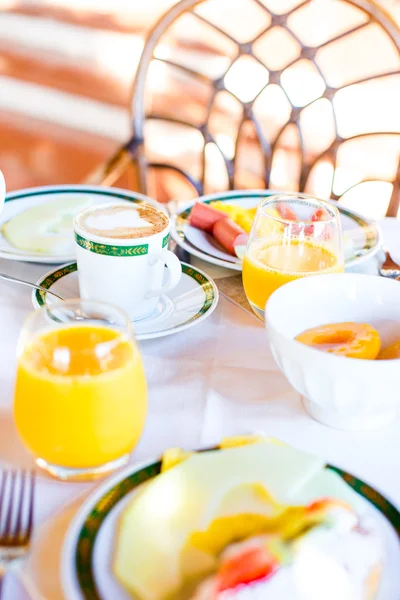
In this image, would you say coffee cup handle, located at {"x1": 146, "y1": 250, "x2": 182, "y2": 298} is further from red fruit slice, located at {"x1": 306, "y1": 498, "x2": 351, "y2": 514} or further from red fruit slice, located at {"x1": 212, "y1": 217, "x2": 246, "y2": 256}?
red fruit slice, located at {"x1": 306, "y1": 498, "x2": 351, "y2": 514}

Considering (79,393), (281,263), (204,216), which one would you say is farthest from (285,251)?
(79,393)

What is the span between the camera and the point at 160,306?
0.83 meters

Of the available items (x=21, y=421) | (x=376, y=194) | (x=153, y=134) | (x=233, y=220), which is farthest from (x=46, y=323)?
(x=153, y=134)

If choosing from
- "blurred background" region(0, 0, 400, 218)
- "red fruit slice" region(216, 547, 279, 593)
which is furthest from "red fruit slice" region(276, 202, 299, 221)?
"blurred background" region(0, 0, 400, 218)

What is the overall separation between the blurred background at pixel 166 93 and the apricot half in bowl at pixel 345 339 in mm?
1811

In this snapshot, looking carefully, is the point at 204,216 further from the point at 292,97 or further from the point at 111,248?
the point at 292,97

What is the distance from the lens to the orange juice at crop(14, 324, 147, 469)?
522 millimetres

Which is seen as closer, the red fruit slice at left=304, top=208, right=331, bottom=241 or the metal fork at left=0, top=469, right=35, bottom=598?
the metal fork at left=0, top=469, right=35, bottom=598

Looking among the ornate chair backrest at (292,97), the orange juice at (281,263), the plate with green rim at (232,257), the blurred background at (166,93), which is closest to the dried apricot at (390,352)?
the orange juice at (281,263)

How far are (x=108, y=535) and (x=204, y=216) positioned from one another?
2.04 ft

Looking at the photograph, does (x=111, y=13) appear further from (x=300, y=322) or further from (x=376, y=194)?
(x=300, y=322)

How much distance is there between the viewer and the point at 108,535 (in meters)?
0.46

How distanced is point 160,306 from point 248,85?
199 centimetres

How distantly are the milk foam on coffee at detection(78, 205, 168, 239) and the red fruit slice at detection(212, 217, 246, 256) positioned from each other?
158 mm
